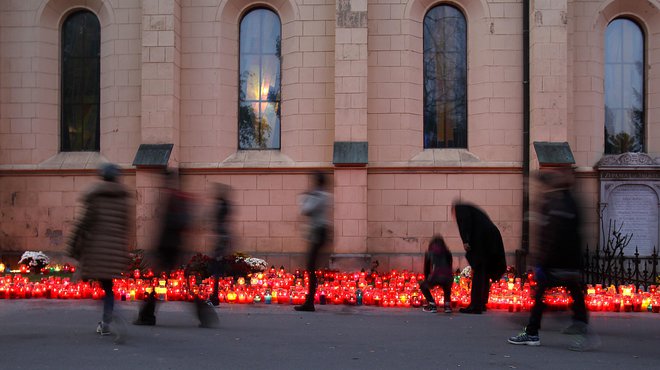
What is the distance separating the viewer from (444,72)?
50.0 ft

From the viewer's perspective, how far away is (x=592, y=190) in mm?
14609

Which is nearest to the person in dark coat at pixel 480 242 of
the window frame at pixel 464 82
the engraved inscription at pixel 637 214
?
the window frame at pixel 464 82

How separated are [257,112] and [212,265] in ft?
21.3

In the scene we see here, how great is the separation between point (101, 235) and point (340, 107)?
7.54 metres

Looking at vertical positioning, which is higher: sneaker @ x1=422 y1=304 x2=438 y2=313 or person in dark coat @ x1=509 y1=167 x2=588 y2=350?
person in dark coat @ x1=509 y1=167 x2=588 y2=350

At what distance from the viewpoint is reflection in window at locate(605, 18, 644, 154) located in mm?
15328

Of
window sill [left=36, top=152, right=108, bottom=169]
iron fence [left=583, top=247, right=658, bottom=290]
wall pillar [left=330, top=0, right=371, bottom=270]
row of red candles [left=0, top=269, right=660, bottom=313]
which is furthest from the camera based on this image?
window sill [left=36, top=152, right=108, bottom=169]

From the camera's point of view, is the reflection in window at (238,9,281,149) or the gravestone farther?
the reflection in window at (238,9,281,149)

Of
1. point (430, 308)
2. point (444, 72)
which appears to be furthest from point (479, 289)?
point (444, 72)

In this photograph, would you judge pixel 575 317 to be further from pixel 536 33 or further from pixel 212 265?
pixel 536 33

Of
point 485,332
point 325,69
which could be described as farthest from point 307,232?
point 325,69

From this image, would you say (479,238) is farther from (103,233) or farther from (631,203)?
(631,203)

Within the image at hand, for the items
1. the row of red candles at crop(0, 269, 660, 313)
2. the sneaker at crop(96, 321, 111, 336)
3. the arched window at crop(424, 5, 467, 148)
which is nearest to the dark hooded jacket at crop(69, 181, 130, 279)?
the sneaker at crop(96, 321, 111, 336)

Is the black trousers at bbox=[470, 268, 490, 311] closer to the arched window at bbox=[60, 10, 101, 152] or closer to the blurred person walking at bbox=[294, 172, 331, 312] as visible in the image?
the blurred person walking at bbox=[294, 172, 331, 312]
